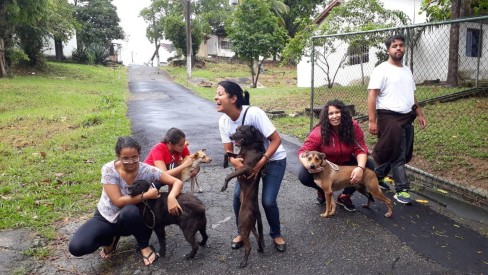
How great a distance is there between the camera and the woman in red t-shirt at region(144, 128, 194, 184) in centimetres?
432

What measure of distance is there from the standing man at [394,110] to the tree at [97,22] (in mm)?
38957

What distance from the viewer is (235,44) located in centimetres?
2152

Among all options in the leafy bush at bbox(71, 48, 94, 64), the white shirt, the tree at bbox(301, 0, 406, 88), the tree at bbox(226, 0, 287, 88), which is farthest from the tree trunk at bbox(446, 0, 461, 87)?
the leafy bush at bbox(71, 48, 94, 64)

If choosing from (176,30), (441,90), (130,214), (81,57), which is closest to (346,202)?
(130,214)

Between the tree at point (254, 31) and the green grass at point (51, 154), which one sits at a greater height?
the tree at point (254, 31)

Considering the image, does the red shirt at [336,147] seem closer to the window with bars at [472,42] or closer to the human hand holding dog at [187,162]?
the human hand holding dog at [187,162]

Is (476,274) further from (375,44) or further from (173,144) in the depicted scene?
(375,44)

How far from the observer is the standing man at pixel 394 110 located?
180 inches

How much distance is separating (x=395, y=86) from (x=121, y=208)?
3414 mm

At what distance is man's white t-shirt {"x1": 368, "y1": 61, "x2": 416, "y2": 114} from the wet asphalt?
1.26 meters

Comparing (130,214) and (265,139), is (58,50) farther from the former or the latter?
(265,139)

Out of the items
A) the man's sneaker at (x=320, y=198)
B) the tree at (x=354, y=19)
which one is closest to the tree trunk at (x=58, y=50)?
the tree at (x=354, y=19)

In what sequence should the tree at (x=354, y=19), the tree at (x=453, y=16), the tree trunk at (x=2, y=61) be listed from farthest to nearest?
the tree trunk at (x=2, y=61)
the tree at (x=354, y=19)
the tree at (x=453, y=16)

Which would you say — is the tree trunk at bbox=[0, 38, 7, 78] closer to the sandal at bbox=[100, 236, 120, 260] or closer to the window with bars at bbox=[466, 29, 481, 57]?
the sandal at bbox=[100, 236, 120, 260]
